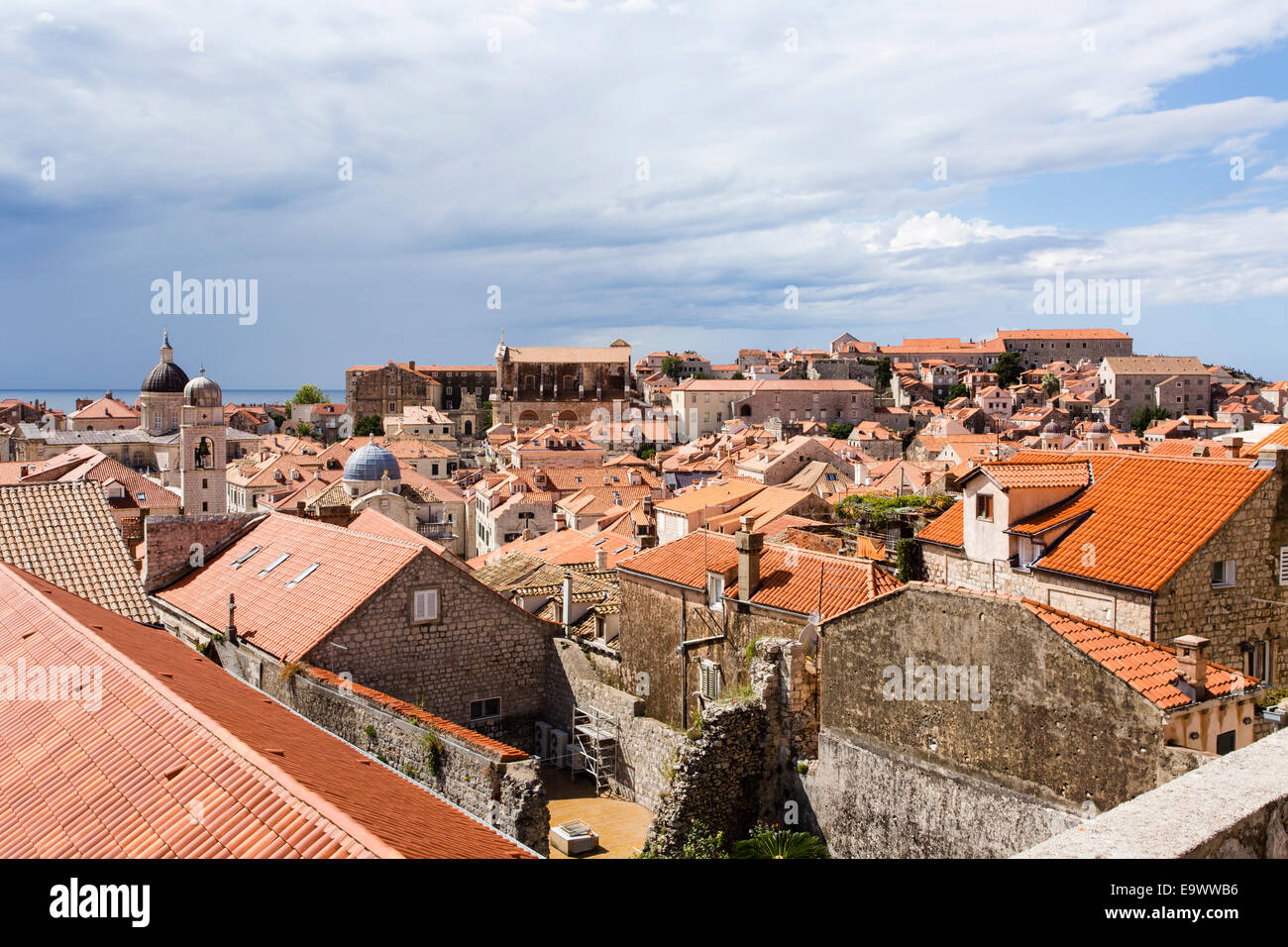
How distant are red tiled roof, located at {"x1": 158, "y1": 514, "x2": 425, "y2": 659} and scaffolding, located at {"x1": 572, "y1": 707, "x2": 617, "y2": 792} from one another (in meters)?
4.69

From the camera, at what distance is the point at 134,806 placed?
22.8ft

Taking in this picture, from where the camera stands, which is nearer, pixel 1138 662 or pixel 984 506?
pixel 1138 662

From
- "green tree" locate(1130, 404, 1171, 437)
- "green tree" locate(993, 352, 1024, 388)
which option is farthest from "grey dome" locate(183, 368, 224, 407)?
"green tree" locate(993, 352, 1024, 388)

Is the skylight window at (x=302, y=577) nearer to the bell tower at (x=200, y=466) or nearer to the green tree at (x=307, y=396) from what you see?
the bell tower at (x=200, y=466)

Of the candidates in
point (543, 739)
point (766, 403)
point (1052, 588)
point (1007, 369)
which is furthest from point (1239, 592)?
point (1007, 369)

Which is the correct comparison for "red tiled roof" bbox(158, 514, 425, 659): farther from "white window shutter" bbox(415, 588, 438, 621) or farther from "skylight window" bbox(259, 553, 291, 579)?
"white window shutter" bbox(415, 588, 438, 621)

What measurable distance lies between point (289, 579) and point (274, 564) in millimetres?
1216

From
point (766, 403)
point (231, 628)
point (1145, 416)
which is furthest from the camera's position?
point (1145, 416)

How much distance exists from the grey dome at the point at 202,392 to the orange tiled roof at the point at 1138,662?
5026 cm

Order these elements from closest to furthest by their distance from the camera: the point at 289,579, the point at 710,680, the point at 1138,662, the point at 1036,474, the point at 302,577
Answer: the point at 1138,662, the point at 1036,474, the point at 710,680, the point at 302,577, the point at 289,579

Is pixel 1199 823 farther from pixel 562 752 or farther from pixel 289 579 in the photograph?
pixel 289 579

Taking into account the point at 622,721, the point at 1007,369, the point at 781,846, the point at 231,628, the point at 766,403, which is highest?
the point at 1007,369

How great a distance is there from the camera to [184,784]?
7180mm
